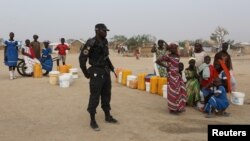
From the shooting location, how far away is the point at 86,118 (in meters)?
7.04

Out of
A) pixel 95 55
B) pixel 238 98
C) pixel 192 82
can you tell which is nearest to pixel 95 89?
pixel 95 55

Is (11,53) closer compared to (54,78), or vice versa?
(54,78)

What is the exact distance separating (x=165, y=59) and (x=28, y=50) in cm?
750

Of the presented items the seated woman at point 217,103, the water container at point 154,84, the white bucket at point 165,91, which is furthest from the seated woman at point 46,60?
the seated woman at point 217,103

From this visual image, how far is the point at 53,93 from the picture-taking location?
977 centimetres

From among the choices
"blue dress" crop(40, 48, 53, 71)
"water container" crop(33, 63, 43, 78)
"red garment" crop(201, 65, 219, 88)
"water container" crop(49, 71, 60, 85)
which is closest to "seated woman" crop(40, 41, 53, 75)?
"blue dress" crop(40, 48, 53, 71)

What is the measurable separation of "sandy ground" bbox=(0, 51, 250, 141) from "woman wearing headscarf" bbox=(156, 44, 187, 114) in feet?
0.71

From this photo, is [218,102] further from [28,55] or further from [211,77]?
[28,55]

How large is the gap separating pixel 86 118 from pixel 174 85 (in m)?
1.94

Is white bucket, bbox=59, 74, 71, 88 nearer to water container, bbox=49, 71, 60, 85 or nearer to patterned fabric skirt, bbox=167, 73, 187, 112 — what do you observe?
water container, bbox=49, 71, 60, 85

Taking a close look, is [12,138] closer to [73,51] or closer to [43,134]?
[43,134]

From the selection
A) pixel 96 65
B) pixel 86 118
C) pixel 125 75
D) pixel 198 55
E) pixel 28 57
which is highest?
pixel 198 55

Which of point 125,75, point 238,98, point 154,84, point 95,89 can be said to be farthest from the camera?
point 125,75

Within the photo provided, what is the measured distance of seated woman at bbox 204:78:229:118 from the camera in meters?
7.52
